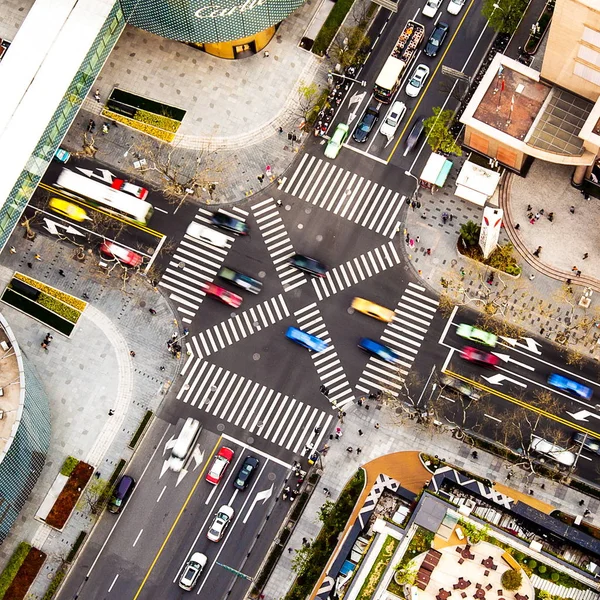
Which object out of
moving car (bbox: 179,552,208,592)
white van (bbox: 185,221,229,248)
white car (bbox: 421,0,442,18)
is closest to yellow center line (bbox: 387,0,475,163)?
white car (bbox: 421,0,442,18)

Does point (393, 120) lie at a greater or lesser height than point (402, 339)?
greater

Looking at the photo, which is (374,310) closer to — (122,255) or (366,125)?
(366,125)

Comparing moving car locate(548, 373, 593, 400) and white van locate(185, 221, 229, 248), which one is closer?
moving car locate(548, 373, 593, 400)

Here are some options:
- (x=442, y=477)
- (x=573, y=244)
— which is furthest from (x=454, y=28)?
(x=442, y=477)

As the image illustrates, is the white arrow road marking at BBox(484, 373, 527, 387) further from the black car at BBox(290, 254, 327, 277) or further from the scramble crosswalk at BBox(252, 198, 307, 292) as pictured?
the scramble crosswalk at BBox(252, 198, 307, 292)

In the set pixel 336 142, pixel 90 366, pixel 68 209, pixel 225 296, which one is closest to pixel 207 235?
pixel 225 296

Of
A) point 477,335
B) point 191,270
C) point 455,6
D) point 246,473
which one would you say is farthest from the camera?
point 455,6

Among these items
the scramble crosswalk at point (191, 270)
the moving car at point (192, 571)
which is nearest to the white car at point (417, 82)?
the scramble crosswalk at point (191, 270)
